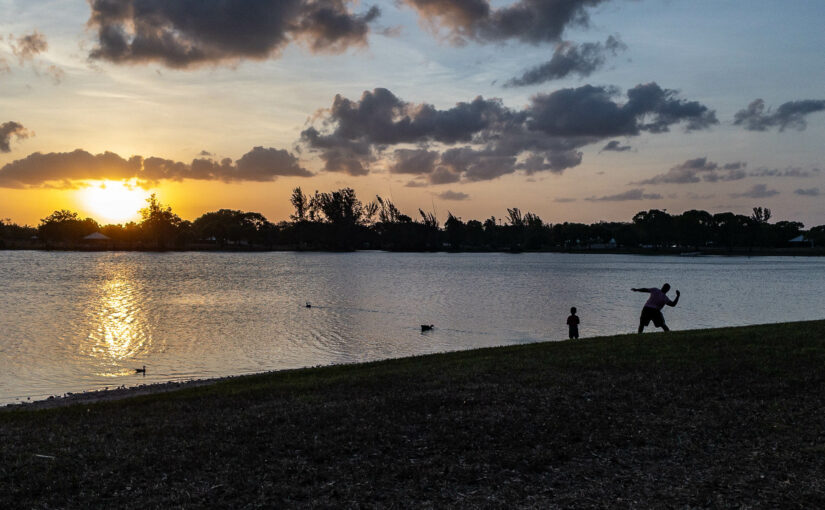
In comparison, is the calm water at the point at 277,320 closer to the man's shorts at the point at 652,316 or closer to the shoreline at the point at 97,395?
the shoreline at the point at 97,395

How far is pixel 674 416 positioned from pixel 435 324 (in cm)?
2879

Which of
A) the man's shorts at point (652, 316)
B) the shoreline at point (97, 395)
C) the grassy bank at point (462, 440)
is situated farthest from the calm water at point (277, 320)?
the grassy bank at point (462, 440)

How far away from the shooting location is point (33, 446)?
1051 cm

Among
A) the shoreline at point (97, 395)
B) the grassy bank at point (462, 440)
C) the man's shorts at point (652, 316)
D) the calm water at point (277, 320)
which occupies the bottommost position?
the calm water at point (277, 320)

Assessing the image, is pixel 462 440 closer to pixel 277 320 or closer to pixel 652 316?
pixel 652 316

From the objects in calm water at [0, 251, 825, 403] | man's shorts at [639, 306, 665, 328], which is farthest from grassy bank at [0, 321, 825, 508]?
calm water at [0, 251, 825, 403]

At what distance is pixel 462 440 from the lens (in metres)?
10.3

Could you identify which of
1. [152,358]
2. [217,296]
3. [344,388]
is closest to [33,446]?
[344,388]

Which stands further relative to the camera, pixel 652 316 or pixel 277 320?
pixel 277 320

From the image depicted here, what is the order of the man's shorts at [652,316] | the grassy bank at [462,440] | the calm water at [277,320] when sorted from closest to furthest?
the grassy bank at [462,440], the man's shorts at [652,316], the calm water at [277,320]

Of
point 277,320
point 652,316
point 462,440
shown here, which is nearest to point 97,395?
point 462,440

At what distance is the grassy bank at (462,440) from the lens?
823 cm

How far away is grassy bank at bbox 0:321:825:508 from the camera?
8227 mm

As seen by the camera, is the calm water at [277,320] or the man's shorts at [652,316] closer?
the man's shorts at [652,316]
